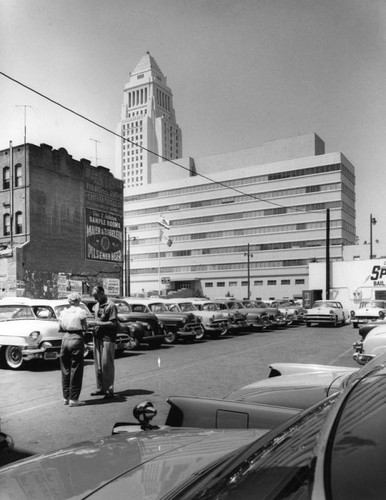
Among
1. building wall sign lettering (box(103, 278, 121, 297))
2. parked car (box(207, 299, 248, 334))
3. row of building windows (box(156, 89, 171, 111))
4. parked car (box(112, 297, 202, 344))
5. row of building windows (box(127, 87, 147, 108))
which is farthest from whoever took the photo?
building wall sign lettering (box(103, 278, 121, 297))

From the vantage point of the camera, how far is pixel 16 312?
460 inches

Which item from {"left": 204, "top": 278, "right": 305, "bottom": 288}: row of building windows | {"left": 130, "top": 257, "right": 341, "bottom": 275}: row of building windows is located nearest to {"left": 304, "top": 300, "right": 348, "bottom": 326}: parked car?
{"left": 130, "top": 257, "right": 341, "bottom": 275}: row of building windows

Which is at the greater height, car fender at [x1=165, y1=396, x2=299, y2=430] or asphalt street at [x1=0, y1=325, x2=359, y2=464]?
car fender at [x1=165, y1=396, x2=299, y2=430]

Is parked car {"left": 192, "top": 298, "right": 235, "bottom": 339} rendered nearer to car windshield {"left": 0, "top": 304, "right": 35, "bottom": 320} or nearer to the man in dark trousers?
car windshield {"left": 0, "top": 304, "right": 35, "bottom": 320}

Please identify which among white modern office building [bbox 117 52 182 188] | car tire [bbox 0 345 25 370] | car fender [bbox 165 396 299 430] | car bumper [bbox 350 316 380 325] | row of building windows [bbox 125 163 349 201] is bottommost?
car bumper [bbox 350 316 380 325]

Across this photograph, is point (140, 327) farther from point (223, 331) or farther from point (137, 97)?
point (137, 97)

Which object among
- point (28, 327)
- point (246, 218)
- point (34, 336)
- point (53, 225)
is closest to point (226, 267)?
point (246, 218)

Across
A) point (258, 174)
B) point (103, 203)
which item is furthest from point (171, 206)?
point (103, 203)

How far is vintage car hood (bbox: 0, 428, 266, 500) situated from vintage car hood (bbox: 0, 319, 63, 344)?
8.55 meters

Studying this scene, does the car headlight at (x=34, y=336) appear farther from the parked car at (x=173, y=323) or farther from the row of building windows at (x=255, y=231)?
the row of building windows at (x=255, y=231)

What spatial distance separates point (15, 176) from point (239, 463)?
3679cm

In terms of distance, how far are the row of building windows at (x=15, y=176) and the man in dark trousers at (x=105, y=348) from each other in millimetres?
30364

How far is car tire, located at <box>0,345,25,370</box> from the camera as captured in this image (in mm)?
10430

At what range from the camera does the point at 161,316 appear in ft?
53.9
